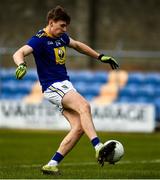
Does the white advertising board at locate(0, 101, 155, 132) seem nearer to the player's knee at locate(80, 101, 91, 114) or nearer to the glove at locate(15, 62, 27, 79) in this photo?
the player's knee at locate(80, 101, 91, 114)

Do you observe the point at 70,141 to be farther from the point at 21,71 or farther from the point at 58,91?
the point at 21,71

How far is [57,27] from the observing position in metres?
11.0

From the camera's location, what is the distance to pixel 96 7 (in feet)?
117

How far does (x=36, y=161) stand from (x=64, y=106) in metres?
3.56

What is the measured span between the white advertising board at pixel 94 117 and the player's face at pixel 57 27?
14.2 meters

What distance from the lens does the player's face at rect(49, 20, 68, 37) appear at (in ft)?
36.1

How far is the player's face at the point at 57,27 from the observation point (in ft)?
36.1

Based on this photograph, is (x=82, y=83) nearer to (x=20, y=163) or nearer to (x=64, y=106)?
(x=20, y=163)

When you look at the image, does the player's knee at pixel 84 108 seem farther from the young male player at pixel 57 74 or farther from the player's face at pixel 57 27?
the player's face at pixel 57 27

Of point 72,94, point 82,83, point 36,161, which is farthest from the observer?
point 82,83

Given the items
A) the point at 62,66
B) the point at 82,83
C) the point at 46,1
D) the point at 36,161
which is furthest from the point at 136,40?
the point at 62,66

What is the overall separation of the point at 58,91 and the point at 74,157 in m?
4.81

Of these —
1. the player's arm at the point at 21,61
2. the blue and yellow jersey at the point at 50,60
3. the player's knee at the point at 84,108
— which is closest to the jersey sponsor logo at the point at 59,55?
the blue and yellow jersey at the point at 50,60

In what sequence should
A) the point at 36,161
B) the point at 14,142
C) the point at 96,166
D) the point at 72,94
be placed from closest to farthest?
the point at 72,94
the point at 96,166
the point at 36,161
the point at 14,142
